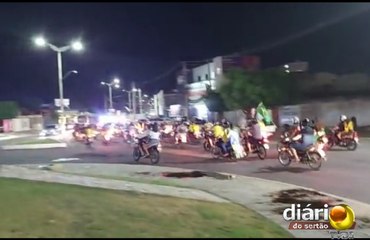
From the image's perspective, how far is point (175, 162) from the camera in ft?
59.9

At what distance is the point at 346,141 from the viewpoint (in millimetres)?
21281

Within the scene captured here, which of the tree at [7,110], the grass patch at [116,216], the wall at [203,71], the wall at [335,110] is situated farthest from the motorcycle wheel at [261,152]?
the wall at [203,71]

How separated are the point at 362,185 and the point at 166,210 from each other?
5584 millimetres

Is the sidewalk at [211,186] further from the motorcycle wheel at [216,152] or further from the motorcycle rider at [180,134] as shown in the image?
the motorcycle rider at [180,134]

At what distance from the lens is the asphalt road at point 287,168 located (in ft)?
39.7

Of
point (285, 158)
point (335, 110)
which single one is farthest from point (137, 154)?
point (335, 110)

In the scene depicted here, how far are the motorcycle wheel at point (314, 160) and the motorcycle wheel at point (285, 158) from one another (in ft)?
2.56

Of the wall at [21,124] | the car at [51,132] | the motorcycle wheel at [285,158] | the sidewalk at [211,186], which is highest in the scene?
the wall at [21,124]

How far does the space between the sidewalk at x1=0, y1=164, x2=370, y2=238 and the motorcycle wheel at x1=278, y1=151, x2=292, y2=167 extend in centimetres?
269

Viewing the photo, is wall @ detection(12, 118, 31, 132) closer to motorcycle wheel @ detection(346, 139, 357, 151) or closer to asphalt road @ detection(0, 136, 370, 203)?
asphalt road @ detection(0, 136, 370, 203)

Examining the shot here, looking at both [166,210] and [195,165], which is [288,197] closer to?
[166,210]

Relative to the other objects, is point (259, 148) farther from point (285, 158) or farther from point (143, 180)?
point (143, 180)

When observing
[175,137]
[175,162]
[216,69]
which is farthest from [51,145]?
[216,69]

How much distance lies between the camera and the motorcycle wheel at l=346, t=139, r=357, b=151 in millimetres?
20859
